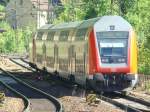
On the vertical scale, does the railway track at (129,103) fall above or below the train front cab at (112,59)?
below

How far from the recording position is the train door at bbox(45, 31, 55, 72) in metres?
36.7

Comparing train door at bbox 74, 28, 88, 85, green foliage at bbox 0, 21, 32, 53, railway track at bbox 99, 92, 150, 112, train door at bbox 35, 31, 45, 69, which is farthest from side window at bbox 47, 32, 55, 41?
green foliage at bbox 0, 21, 32, 53

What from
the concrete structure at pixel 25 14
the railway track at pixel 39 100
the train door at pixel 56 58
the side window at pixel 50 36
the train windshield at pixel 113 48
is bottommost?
the railway track at pixel 39 100

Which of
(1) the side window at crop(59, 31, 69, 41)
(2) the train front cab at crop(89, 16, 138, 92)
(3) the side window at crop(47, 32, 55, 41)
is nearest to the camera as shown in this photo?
(2) the train front cab at crop(89, 16, 138, 92)

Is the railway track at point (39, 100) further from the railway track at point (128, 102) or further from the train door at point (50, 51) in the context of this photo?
the railway track at point (128, 102)

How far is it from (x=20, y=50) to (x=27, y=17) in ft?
92.2

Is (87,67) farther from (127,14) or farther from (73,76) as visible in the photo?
(127,14)

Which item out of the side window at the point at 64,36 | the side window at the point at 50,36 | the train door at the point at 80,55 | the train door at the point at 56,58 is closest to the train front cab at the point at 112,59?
the train door at the point at 80,55

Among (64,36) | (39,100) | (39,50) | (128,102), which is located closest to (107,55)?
(128,102)

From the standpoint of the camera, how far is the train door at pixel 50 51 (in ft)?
120

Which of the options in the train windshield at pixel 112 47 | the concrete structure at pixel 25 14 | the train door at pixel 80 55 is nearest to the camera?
the train windshield at pixel 112 47

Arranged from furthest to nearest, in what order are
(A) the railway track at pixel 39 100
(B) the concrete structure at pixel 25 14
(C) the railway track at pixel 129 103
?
1. (B) the concrete structure at pixel 25 14
2. (A) the railway track at pixel 39 100
3. (C) the railway track at pixel 129 103

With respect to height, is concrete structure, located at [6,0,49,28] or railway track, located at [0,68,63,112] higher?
concrete structure, located at [6,0,49,28]

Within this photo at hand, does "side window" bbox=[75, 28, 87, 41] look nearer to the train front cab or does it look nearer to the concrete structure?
the train front cab
